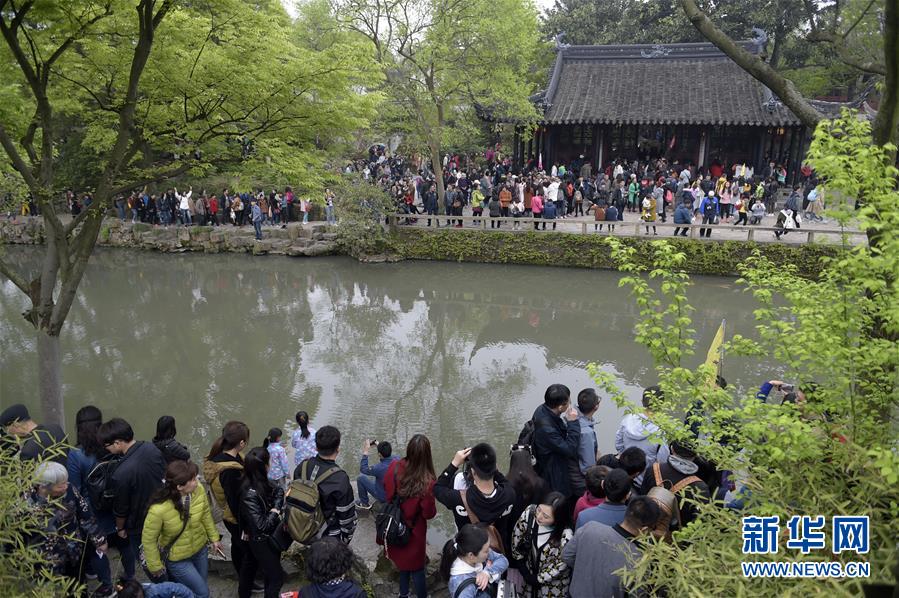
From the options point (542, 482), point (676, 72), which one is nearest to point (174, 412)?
point (542, 482)

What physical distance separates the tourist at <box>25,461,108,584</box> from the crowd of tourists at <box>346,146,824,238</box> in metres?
14.3

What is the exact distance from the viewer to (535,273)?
56.0 ft

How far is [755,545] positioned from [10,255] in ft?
76.2

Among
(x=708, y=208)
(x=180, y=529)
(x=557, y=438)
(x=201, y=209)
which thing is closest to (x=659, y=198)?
(x=708, y=208)

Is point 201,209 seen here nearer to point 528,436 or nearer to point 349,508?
point 528,436

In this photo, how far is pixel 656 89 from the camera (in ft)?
75.9

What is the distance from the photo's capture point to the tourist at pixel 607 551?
3209 mm

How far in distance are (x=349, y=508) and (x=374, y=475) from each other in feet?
3.50

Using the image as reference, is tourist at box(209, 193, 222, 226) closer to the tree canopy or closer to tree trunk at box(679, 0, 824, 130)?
the tree canopy

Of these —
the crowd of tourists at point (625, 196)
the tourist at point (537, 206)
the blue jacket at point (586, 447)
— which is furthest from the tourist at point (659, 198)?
the blue jacket at point (586, 447)

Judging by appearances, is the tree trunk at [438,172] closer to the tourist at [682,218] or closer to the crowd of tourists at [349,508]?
the tourist at [682,218]

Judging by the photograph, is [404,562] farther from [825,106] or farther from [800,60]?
[800,60]

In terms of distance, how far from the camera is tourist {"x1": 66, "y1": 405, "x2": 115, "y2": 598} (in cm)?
458

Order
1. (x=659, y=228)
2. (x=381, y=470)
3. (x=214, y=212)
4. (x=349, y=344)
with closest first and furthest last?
(x=381, y=470), (x=349, y=344), (x=659, y=228), (x=214, y=212)
